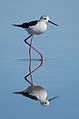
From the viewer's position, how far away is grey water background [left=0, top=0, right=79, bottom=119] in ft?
17.7

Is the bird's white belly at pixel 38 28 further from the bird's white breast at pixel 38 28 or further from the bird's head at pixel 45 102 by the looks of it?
the bird's head at pixel 45 102

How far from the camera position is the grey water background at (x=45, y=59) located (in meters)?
5.40

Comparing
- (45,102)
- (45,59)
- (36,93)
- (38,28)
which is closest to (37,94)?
(36,93)

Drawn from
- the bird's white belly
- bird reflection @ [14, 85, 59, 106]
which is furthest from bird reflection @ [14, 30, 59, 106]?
the bird's white belly

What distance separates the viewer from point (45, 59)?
8.34 m

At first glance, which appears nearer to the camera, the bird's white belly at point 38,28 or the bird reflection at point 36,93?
the bird reflection at point 36,93

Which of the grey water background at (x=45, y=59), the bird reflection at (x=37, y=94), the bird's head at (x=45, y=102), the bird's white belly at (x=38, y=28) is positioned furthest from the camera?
the bird's white belly at (x=38, y=28)

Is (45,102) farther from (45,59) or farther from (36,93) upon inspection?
(45,59)

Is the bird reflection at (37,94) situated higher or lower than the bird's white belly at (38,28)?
lower

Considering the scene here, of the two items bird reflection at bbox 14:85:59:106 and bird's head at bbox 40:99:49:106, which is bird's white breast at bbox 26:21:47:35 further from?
bird's head at bbox 40:99:49:106

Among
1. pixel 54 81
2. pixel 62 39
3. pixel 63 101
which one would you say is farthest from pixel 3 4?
pixel 63 101

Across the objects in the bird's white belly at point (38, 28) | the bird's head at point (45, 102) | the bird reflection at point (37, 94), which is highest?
the bird's white belly at point (38, 28)

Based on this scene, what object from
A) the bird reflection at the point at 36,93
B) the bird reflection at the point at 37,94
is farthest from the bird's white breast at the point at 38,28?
the bird reflection at the point at 37,94

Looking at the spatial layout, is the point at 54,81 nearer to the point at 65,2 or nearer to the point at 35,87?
the point at 35,87
